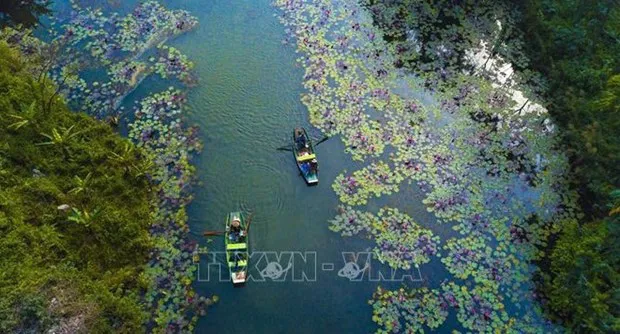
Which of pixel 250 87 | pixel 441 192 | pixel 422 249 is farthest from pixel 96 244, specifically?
pixel 441 192

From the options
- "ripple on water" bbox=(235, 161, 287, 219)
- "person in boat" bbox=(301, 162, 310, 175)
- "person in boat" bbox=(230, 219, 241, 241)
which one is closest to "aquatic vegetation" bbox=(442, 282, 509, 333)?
"person in boat" bbox=(301, 162, 310, 175)

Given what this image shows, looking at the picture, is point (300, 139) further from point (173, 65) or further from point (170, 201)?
point (173, 65)

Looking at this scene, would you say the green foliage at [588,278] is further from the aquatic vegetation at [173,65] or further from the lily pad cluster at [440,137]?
the aquatic vegetation at [173,65]

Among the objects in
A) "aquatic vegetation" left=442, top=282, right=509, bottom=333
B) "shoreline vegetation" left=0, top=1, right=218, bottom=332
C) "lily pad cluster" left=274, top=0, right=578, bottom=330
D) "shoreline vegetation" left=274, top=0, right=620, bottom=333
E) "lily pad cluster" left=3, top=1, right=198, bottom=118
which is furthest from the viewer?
"lily pad cluster" left=3, top=1, right=198, bottom=118

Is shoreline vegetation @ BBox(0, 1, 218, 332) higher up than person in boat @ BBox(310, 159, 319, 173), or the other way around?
person in boat @ BBox(310, 159, 319, 173)

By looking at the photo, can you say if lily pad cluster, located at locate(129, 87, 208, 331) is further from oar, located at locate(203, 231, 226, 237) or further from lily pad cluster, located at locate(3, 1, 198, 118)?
lily pad cluster, located at locate(3, 1, 198, 118)

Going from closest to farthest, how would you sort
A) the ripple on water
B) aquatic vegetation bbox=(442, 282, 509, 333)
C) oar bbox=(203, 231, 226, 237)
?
aquatic vegetation bbox=(442, 282, 509, 333) < oar bbox=(203, 231, 226, 237) < the ripple on water

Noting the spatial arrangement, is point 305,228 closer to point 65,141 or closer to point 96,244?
point 96,244
